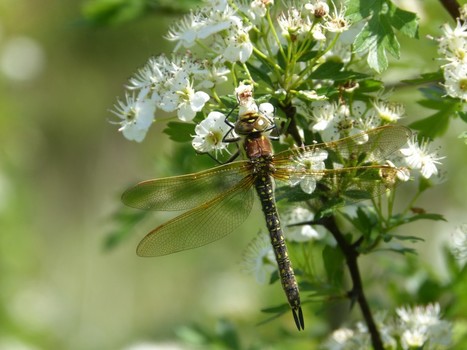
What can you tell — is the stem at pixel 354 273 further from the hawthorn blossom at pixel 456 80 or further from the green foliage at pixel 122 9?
the green foliage at pixel 122 9

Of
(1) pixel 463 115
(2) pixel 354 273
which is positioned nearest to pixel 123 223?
(2) pixel 354 273

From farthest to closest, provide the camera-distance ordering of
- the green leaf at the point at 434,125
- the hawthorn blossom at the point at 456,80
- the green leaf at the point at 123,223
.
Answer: the green leaf at the point at 123,223, the green leaf at the point at 434,125, the hawthorn blossom at the point at 456,80

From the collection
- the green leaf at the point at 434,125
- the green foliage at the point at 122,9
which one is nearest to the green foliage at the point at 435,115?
the green leaf at the point at 434,125

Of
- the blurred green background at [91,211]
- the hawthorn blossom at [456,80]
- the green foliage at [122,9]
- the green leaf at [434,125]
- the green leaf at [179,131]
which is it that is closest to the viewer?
the hawthorn blossom at [456,80]

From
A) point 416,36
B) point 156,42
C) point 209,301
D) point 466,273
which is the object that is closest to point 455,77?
point 416,36

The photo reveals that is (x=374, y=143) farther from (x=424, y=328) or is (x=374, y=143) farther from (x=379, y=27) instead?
(x=424, y=328)

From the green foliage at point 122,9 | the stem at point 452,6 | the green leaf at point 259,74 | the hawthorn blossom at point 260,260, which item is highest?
the green foliage at point 122,9

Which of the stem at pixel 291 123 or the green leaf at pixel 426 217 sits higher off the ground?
the stem at pixel 291 123
